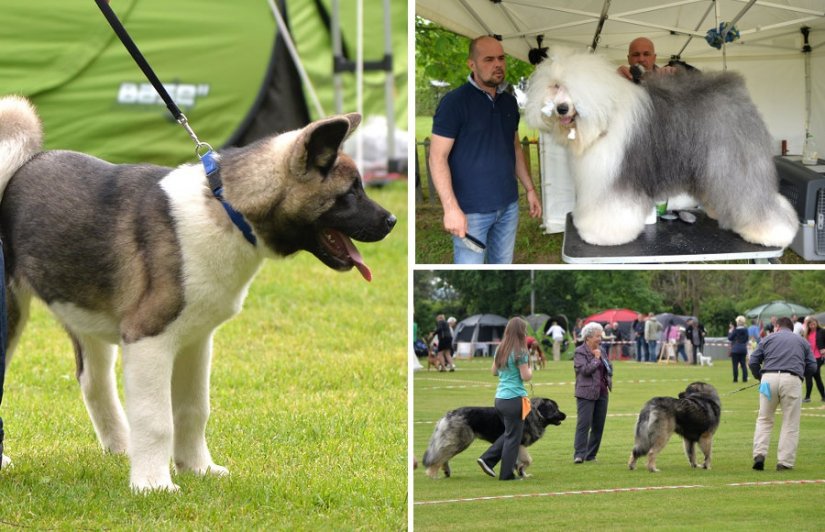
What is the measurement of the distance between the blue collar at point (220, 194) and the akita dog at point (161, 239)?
0.02 m

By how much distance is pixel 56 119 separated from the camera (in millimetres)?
13805

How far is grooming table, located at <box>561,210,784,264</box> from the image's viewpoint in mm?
5297

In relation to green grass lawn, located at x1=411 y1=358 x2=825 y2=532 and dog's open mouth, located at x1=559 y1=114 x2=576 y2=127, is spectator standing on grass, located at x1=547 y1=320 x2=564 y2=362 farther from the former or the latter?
dog's open mouth, located at x1=559 y1=114 x2=576 y2=127

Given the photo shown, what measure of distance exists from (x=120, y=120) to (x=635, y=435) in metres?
10.5

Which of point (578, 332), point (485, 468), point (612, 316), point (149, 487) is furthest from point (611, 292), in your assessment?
point (149, 487)

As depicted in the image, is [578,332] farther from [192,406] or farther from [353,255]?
[192,406]

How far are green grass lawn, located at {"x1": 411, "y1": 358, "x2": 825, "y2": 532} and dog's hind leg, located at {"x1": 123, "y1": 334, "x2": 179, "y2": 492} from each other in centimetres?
118

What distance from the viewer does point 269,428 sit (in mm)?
6879

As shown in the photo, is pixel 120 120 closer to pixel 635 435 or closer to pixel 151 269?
pixel 151 269

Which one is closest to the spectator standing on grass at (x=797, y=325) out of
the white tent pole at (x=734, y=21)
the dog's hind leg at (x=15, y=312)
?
the white tent pole at (x=734, y=21)

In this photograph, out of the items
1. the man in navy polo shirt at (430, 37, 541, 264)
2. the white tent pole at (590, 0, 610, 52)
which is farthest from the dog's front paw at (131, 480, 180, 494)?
the white tent pole at (590, 0, 610, 52)

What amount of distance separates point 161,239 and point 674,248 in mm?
2390

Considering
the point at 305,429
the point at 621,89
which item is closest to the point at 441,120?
the point at 621,89

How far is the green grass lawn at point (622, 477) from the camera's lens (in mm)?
4797
